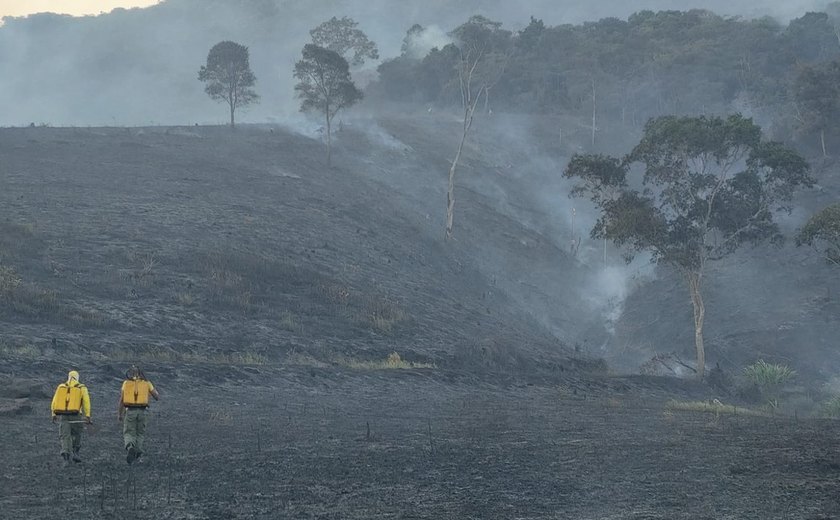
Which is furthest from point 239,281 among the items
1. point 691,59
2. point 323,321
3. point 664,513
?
point 691,59

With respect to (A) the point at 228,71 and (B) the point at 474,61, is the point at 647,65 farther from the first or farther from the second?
(A) the point at 228,71

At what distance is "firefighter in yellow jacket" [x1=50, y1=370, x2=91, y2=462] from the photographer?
16.1 meters

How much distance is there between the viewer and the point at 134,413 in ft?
54.3

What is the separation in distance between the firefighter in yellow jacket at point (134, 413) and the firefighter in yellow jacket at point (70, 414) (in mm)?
683

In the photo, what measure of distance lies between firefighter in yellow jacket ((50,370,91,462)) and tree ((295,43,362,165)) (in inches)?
2084

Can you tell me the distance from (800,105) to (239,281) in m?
51.8

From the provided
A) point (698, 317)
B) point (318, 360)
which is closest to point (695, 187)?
point (698, 317)

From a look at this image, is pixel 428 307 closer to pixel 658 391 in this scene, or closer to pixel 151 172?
pixel 658 391

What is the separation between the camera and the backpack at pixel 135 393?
16.7 m

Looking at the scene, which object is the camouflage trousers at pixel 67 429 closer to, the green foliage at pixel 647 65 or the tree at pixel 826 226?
the tree at pixel 826 226

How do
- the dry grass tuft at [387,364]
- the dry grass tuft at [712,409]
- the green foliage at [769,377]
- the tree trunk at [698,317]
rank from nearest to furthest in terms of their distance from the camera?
the dry grass tuft at [712,409], the dry grass tuft at [387,364], the green foliage at [769,377], the tree trunk at [698,317]

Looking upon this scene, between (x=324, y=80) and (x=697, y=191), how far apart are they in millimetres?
35709

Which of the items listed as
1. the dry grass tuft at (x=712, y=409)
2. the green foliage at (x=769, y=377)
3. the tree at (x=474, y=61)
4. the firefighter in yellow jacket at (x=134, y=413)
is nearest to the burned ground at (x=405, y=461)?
the firefighter in yellow jacket at (x=134, y=413)

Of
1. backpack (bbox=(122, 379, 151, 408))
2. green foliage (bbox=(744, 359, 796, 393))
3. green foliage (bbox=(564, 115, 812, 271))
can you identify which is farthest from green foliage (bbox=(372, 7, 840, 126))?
backpack (bbox=(122, 379, 151, 408))
